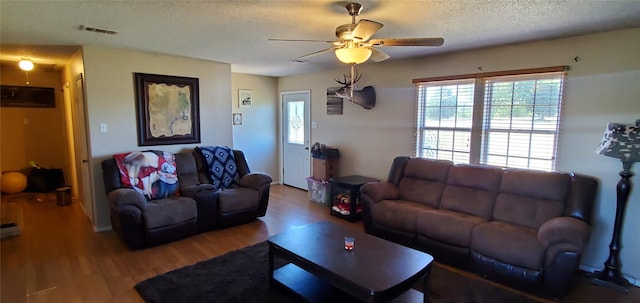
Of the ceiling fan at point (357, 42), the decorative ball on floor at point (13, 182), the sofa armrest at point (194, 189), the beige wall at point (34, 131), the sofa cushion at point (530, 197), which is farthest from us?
the beige wall at point (34, 131)

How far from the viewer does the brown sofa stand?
2605mm

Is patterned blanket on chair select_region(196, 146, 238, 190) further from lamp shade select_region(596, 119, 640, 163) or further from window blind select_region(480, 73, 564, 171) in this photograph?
lamp shade select_region(596, 119, 640, 163)

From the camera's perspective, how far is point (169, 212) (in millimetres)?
3576

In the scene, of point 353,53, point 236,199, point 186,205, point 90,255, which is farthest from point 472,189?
point 90,255

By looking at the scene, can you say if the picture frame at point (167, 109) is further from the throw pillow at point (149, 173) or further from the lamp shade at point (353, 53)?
the lamp shade at point (353, 53)

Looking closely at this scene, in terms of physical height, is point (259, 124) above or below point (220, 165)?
above

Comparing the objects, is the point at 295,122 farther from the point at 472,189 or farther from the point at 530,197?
the point at 530,197

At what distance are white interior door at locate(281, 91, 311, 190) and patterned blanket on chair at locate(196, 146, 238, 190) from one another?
177 cm

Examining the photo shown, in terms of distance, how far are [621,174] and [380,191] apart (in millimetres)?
2202

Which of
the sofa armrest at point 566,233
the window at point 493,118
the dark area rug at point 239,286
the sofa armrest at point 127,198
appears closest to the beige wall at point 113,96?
the sofa armrest at point 127,198

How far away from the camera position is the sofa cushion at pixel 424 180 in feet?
12.4

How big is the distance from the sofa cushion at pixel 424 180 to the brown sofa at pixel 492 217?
0.01 m

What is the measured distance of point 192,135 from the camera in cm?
471

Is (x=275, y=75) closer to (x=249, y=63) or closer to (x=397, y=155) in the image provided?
(x=249, y=63)
